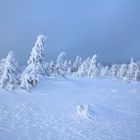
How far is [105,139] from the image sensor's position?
2252cm

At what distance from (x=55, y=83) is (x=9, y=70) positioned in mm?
11773

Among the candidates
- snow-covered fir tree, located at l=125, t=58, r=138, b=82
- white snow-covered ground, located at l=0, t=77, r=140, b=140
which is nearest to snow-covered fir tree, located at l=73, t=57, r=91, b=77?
snow-covered fir tree, located at l=125, t=58, r=138, b=82

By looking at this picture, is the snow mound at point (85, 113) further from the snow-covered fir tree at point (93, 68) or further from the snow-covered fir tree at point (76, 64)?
the snow-covered fir tree at point (76, 64)

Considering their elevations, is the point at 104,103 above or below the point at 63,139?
above

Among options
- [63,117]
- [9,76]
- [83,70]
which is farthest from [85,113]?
[83,70]

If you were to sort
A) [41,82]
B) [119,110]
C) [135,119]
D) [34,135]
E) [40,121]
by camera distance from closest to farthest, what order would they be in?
[34,135]
[40,121]
[135,119]
[119,110]
[41,82]

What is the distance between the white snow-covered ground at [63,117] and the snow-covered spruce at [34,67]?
1.63m

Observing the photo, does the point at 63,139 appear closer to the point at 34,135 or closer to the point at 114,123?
the point at 34,135

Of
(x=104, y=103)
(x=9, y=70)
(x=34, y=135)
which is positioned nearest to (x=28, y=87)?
(x=9, y=70)

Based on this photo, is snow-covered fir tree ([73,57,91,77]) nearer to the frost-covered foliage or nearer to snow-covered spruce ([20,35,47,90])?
snow-covered spruce ([20,35,47,90])

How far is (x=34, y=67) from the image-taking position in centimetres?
4156

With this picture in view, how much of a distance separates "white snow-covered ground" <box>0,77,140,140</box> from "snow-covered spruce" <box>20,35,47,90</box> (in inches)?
64.0

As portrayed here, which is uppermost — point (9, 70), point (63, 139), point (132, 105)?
point (9, 70)

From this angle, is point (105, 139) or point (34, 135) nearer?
point (34, 135)
